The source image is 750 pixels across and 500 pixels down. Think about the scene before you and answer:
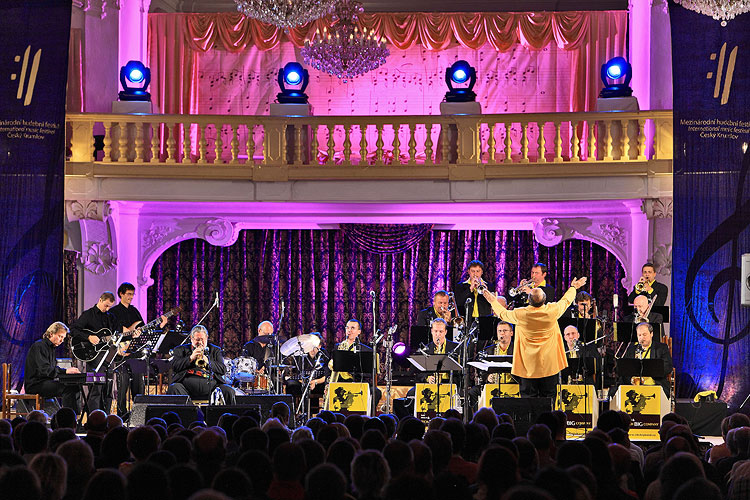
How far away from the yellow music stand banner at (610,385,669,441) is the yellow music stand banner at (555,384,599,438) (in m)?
0.32

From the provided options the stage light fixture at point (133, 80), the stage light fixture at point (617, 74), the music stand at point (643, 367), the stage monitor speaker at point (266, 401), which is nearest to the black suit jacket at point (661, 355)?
the music stand at point (643, 367)

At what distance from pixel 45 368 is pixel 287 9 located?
4.74 metres

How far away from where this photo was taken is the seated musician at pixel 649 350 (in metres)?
11.3

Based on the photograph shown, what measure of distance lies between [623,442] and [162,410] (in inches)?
161

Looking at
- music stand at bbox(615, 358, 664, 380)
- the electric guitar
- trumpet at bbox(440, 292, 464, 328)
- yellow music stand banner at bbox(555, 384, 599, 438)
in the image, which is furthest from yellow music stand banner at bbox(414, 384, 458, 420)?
the electric guitar

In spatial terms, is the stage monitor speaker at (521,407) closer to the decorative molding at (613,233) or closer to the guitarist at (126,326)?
the guitarist at (126,326)

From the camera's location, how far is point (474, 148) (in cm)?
1321

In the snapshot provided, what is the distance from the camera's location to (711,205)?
12016 millimetres

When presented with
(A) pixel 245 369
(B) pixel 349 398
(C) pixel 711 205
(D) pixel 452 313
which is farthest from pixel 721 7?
(A) pixel 245 369

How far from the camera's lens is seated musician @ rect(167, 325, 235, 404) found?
37.7 feet

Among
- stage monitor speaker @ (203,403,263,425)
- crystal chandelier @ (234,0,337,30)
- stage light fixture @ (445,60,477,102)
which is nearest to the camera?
stage monitor speaker @ (203,403,263,425)

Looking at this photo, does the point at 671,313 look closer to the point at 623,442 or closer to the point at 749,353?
the point at 749,353

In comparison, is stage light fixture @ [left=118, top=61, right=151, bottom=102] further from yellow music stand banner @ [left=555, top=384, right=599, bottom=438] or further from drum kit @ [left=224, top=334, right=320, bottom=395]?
yellow music stand banner @ [left=555, top=384, right=599, bottom=438]

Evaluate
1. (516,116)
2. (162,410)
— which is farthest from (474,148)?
(162,410)
